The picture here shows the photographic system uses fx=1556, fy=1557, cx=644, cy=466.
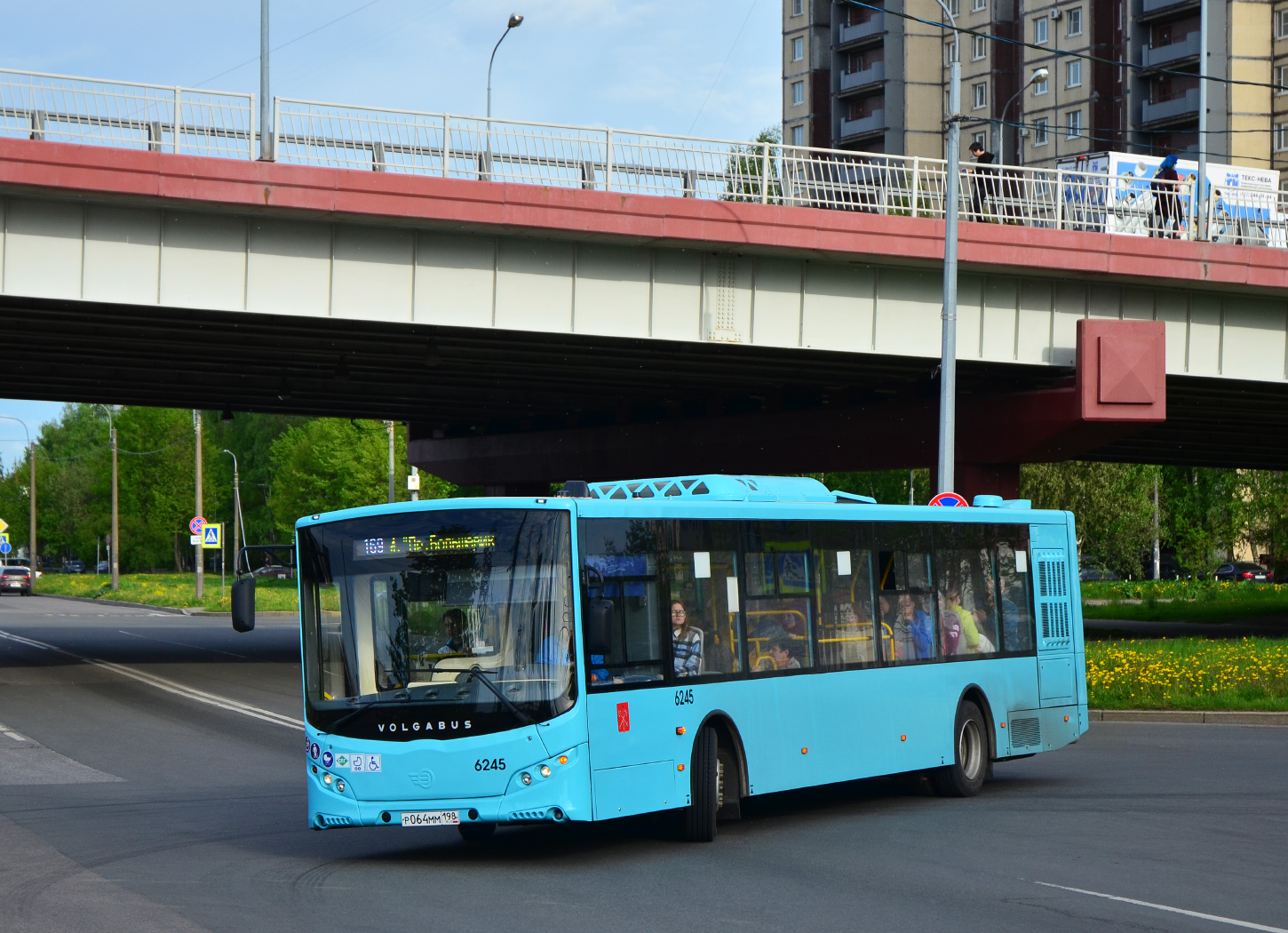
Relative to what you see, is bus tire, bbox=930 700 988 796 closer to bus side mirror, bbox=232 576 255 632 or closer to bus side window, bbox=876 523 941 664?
bus side window, bbox=876 523 941 664

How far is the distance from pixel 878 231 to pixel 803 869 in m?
15.9

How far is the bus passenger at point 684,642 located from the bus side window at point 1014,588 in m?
4.47

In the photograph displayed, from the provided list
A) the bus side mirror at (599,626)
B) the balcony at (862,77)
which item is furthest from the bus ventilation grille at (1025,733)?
the balcony at (862,77)

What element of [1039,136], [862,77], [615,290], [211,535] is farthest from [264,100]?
[862,77]

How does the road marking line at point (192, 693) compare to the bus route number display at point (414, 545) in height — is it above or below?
below

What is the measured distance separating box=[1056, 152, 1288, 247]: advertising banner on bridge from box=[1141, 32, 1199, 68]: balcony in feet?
182

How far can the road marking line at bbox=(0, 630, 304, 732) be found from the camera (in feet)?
64.9

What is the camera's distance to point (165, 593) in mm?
65500

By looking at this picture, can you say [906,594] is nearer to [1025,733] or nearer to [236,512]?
[1025,733]

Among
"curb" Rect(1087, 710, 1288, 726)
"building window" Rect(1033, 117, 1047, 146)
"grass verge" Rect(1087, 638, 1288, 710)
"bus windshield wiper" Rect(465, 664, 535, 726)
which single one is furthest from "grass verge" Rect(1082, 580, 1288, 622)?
"building window" Rect(1033, 117, 1047, 146)

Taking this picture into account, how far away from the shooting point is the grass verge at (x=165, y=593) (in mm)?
55094

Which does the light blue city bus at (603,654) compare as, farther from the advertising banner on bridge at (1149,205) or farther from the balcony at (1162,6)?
the balcony at (1162,6)

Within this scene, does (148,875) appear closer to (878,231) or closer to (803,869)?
(803,869)

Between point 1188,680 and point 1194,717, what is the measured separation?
1.47 m
